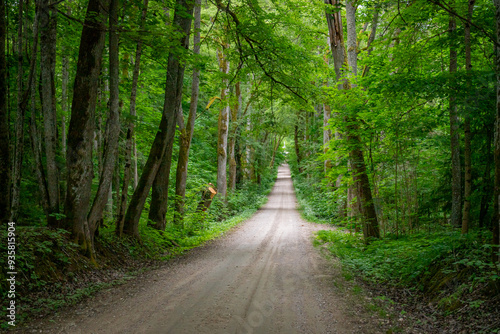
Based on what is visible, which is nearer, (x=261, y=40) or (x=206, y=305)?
(x=206, y=305)

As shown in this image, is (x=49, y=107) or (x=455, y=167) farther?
(x=455, y=167)

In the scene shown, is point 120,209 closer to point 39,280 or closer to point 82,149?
point 82,149

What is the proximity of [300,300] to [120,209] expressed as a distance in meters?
5.66

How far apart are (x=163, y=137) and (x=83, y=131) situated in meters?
2.92

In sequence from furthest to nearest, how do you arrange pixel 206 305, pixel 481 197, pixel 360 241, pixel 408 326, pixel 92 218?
pixel 360 241
pixel 92 218
pixel 481 197
pixel 206 305
pixel 408 326

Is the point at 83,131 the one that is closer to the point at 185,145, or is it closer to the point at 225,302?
the point at 225,302

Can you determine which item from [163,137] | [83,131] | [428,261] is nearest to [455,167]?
[428,261]

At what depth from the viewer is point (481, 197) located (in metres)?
6.69

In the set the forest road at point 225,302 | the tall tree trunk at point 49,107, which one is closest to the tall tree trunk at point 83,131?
the tall tree trunk at point 49,107

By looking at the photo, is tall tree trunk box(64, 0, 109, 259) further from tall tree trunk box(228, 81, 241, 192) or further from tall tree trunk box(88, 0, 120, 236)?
tall tree trunk box(228, 81, 241, 192)

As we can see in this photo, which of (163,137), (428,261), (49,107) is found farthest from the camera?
(163,137)

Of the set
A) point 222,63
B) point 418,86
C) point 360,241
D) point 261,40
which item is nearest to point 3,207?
point 261,40

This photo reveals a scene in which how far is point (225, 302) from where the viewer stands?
17.1ft

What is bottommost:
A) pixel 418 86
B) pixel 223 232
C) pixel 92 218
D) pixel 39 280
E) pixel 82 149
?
pixel 223 232
